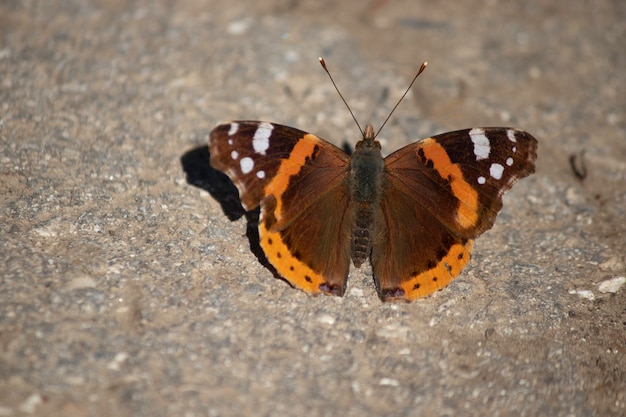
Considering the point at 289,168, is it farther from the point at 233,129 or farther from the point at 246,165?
the point at 233,129

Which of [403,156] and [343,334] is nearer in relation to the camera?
[343,334]

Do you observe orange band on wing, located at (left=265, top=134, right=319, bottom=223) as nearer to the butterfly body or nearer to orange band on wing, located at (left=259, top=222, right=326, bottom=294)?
the butterfly body

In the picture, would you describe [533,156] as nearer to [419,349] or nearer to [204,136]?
[419,349]

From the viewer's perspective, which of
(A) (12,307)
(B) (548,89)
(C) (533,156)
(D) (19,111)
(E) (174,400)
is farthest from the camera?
(B) (548,89)

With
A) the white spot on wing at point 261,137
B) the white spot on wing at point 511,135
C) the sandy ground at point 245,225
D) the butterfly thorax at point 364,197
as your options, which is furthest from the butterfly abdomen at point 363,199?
the white spot on wing at point 511,135

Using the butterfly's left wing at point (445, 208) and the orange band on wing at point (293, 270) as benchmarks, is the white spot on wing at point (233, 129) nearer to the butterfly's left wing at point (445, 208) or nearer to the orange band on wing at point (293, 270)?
the orange band on wing at point (293, 270)

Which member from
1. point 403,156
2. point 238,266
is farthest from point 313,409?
point 403,156
